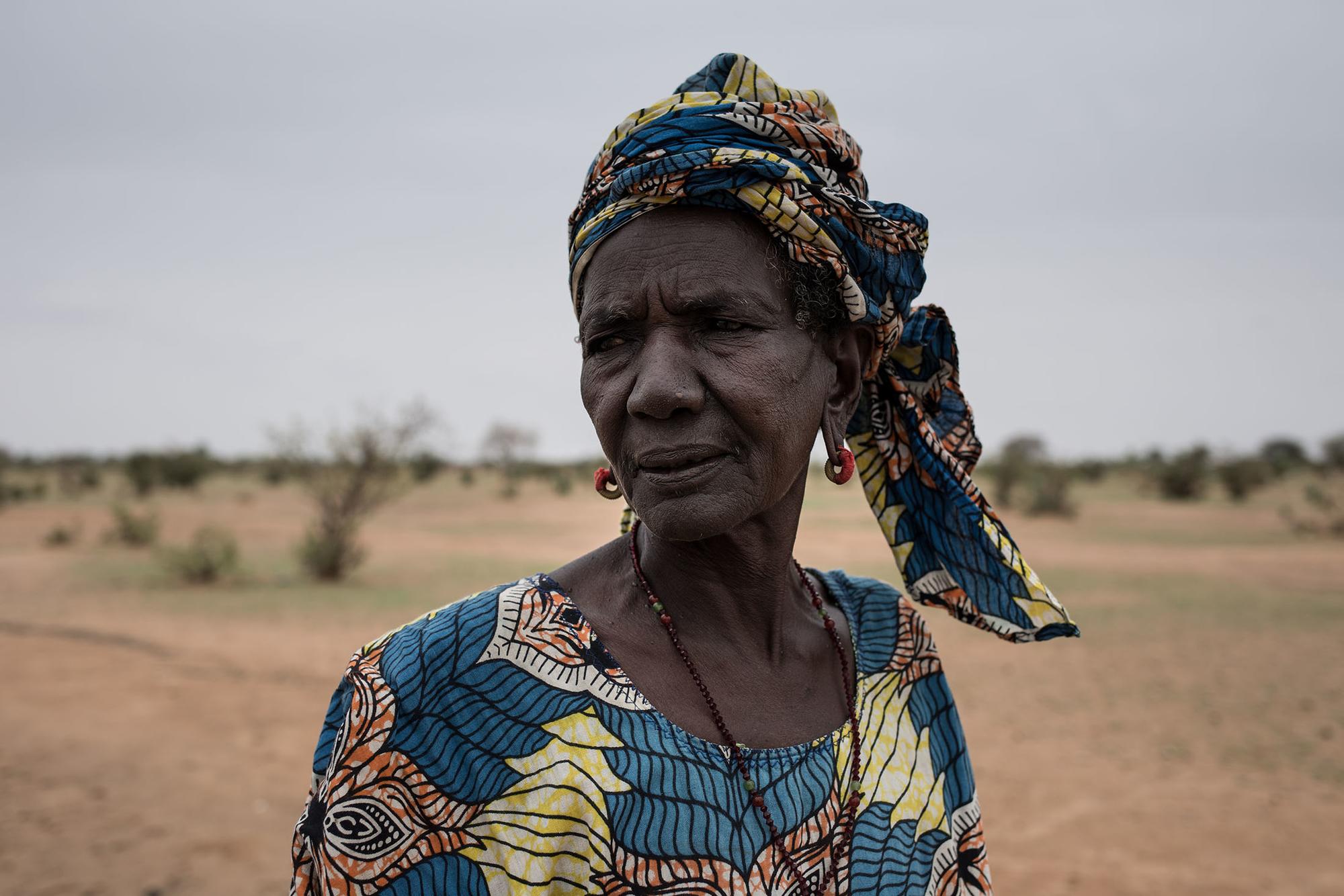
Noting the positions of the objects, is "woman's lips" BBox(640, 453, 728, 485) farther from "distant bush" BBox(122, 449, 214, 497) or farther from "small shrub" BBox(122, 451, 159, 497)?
"distant bush" BBox(122, 449, 214, 497)

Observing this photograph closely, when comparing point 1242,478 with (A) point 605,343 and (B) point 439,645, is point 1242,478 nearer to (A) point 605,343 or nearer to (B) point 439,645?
(A) point 605,343

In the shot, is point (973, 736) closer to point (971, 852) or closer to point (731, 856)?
point (971, 852)

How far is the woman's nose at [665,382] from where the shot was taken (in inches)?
62.7

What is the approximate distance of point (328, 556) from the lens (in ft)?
54.9

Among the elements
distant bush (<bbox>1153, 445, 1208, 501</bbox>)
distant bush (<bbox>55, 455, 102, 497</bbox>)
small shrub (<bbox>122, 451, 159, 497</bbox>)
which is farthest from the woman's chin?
distant bush (<bbox>55, 455, 102, 497</bbox>)

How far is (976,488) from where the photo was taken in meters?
2.06

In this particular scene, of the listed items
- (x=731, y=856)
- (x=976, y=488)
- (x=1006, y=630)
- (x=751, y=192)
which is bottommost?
(x=731, y=856)

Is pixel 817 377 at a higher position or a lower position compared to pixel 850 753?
higher

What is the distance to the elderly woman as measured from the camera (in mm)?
1486

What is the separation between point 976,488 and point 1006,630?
316mm

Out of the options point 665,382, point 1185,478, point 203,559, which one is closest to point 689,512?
point 665,382

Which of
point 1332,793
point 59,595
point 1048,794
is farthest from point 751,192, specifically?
point 59,595

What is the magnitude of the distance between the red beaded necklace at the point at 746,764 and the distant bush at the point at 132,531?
22.4 metres

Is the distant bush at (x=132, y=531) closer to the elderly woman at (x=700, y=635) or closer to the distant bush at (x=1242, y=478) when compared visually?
the elderly woman at (x=700, y=635)
